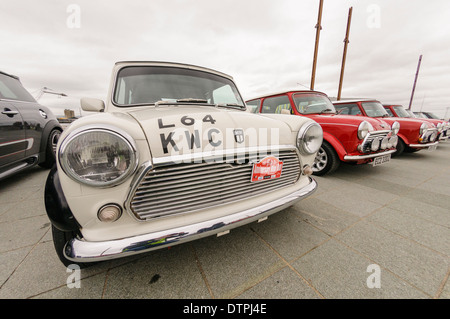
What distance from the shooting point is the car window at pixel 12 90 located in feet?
8.94

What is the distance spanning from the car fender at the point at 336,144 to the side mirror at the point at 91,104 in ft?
11.6

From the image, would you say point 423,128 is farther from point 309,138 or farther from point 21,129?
point 21,129

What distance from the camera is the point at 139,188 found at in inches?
38.9

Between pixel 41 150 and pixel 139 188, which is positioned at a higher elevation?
pixel 139 188

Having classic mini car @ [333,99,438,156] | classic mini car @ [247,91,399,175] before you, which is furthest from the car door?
classic mini car @ [333,99,438,156]

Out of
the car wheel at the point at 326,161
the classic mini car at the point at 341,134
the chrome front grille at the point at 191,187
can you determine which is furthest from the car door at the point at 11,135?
the car wheel at the point at 326,161

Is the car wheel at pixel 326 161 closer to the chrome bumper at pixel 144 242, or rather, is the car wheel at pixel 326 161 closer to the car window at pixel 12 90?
the chrome bumper at pixel 144 242

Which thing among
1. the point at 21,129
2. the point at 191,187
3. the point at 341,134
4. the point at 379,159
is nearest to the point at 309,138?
the point at 191,187

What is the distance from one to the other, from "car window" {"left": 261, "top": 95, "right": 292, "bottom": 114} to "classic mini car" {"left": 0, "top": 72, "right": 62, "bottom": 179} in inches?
179

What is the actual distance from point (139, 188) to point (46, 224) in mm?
1663

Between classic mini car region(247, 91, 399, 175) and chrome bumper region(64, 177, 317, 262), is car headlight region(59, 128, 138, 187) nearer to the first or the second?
chrome bumper region(64, 177, 317, 262)

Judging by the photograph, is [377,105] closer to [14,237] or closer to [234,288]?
[234,288]

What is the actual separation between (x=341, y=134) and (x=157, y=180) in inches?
129
